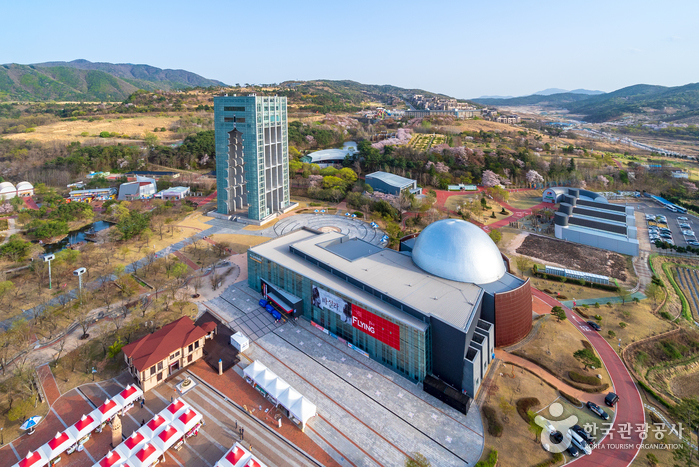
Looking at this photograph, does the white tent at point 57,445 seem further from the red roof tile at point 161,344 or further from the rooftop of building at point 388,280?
the rooftop of building at point 388,280

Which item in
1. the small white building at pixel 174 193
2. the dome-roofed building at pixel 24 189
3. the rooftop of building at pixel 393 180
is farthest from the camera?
the rooftop of building at pixel 393 180

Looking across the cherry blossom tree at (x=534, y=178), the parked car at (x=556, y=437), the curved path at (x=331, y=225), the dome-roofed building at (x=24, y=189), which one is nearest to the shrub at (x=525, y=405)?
the parked car at (x=556, y=437)

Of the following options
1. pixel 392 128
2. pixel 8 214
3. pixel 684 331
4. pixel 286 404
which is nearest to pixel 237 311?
pixel 286 404

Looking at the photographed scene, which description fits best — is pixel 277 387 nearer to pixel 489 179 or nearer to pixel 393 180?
pixel 393 180

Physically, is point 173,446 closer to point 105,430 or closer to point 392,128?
point 105,430

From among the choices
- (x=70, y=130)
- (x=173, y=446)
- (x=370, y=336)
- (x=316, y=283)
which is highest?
(x=70, y=130)

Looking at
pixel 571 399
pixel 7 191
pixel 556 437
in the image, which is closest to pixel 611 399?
pixel 571 399

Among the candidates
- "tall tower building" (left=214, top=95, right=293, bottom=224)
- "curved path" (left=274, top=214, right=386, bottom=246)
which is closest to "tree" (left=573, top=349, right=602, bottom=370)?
"curved path" (left=274, top=214, right=386, bottom=246)
